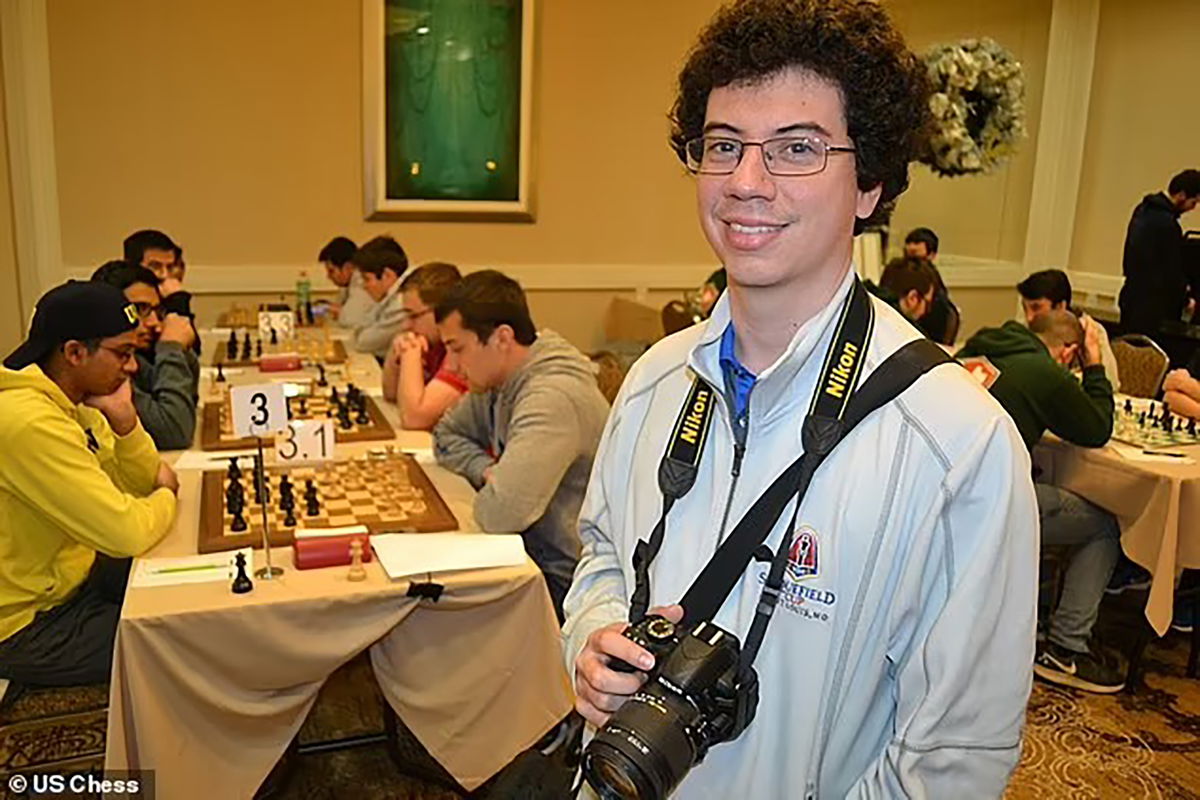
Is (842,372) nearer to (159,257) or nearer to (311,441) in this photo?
(311,441)

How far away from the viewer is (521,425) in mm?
2420

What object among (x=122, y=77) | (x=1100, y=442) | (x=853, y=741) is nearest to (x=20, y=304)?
(x=122, y=77)

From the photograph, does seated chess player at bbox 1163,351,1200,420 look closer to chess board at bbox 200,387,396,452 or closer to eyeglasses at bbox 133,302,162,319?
chess board at bbox 200,387,396,452

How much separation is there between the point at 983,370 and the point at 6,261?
4.56m

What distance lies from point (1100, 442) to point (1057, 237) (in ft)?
12.7

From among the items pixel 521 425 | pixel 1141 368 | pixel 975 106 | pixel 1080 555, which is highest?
pixel 975 106

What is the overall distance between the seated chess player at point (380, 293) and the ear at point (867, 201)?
134 inches

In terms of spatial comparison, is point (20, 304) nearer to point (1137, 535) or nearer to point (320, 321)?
point (320, 321)

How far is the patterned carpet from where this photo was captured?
2.20 meters

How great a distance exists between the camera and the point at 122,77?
17.2 feet

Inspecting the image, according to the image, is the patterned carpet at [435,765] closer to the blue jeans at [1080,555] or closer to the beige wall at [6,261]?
the blue jeans at [1080,555]

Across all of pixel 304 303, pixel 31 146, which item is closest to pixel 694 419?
pixel 304 303

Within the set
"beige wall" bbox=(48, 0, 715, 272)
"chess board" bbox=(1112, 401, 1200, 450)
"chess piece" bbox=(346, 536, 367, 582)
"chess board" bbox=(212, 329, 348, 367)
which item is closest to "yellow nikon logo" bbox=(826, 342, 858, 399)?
"chess piece" bbox=(346, 536, 367, 582)

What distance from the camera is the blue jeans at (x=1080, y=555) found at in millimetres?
3270
